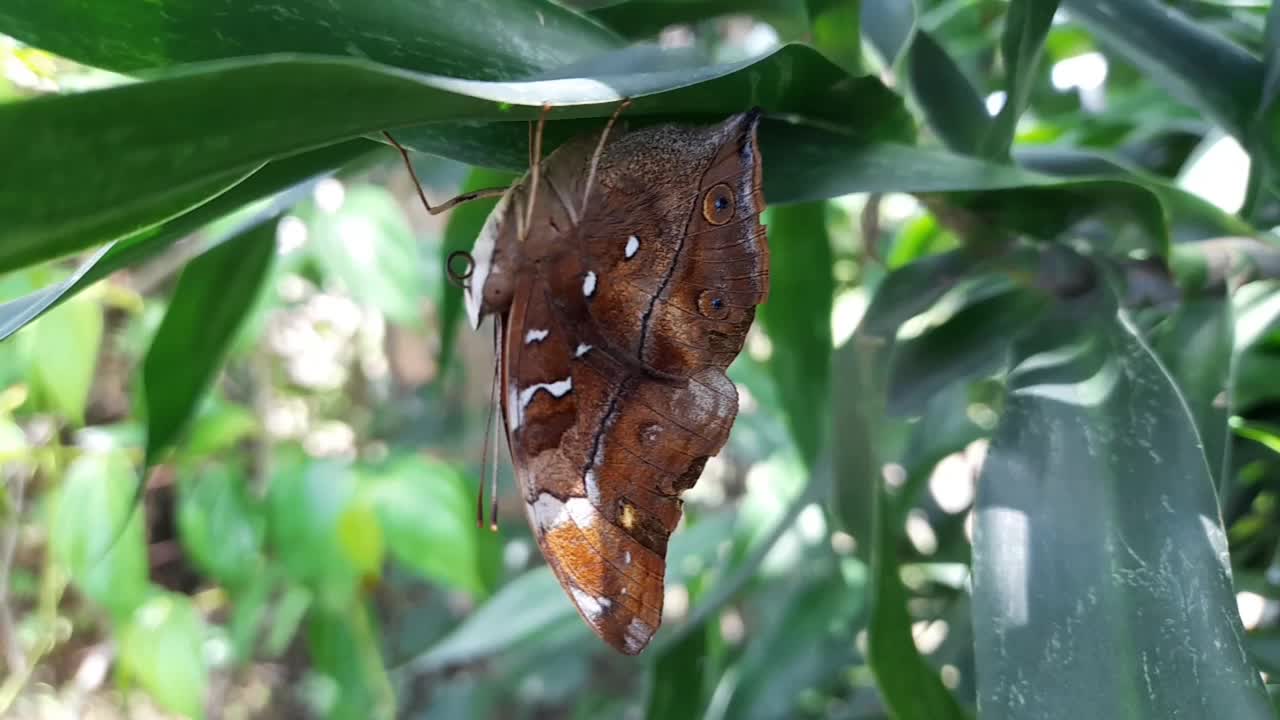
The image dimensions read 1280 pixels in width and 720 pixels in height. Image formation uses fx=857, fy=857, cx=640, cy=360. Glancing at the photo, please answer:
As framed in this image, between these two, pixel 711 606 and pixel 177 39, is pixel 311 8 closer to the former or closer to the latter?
pixel 177 39

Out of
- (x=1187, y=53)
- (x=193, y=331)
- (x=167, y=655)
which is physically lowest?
(x=167, y=655)

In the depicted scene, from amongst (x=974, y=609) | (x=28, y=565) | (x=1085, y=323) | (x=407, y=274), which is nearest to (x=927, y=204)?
(x=1085, y=323)

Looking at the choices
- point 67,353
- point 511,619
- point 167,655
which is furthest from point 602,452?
point 167,655

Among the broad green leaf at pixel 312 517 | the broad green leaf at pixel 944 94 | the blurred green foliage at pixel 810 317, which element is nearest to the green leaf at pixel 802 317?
the blurred green foliage at pixel 810 317

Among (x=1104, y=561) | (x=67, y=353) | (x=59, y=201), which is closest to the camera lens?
(x=59, y=201)

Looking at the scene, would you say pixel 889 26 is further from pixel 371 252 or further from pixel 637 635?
pixel 371 252

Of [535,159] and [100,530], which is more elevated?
[535,159]

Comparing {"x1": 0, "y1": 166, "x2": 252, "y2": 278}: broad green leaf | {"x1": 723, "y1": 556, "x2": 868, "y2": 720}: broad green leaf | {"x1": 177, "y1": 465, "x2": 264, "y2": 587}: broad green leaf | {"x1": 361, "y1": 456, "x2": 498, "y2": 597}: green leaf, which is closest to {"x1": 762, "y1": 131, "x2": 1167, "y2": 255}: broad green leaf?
{"x1": 0, "y1": 166, "x2": 252, "y2": 278}: broad green leaf
